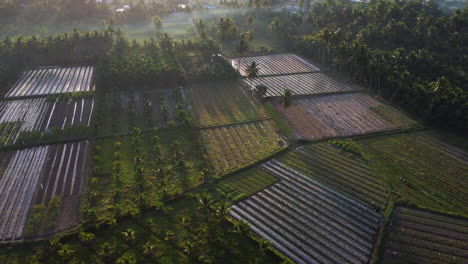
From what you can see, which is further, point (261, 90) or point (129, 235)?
point (261, 90)

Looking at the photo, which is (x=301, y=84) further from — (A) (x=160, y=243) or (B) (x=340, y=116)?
(A) (x=160, y=243)

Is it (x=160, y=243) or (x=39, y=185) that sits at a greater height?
(x=160, y=243)

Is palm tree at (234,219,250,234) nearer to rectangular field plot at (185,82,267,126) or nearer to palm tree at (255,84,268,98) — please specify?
rectangular field plot at (185,82,267,126)

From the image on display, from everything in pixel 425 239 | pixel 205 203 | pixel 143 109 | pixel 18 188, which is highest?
pixel 205 203

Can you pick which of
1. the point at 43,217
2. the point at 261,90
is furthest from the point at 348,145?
the point at 43,217

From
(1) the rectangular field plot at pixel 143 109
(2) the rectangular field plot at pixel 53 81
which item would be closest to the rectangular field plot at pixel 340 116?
(1) the rectangular field plot at pixel 143 109

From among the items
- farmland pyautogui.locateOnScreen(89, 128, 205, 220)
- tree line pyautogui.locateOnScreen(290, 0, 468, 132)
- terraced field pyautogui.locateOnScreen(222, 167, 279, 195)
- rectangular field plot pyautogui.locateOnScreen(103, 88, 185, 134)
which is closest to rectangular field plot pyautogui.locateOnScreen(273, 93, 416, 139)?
tree line pyautogui.locateOnScreen(290, 0, 468, 132)
